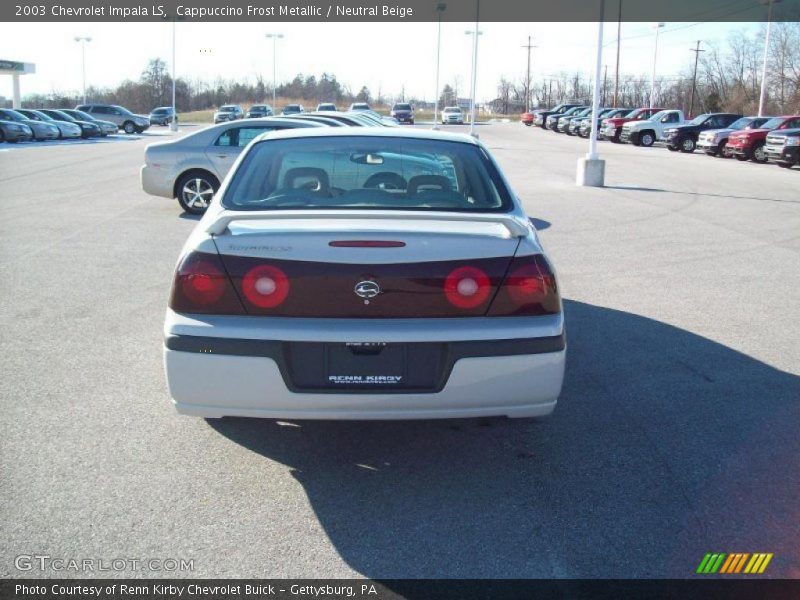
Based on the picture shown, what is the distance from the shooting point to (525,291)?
3787 mm

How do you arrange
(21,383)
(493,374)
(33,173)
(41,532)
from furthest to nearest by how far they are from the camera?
(33,173)
(21,383)
(493,374)
(41,532)

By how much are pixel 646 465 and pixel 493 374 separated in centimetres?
108

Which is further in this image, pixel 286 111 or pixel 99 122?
pixel 286 111

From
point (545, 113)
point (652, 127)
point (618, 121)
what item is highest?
point (545, 113)

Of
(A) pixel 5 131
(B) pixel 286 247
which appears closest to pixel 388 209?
(B) pixel 286 247

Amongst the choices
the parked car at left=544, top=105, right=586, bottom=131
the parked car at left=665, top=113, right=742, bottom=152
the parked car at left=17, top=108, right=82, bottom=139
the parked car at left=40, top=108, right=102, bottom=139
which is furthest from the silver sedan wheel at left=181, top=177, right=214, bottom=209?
the parked car at left=544, top=105, right=586, bottom=131

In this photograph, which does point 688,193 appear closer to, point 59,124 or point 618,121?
point 618,121

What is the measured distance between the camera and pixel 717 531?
11.5ft

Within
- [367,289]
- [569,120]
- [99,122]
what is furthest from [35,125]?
[367,289]

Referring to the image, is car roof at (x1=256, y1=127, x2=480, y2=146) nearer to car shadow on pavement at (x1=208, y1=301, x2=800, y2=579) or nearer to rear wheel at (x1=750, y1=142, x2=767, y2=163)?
car shadow on pavement at (x1=208, y1=301, x2=800, y2=579)

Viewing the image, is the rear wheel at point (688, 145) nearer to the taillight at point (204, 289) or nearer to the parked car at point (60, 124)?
the parked car at point (60, 124)

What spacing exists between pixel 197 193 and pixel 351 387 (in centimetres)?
1049

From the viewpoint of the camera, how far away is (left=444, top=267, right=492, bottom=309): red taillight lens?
3.72 meters

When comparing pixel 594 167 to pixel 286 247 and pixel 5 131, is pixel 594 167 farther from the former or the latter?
pixel 5 131
